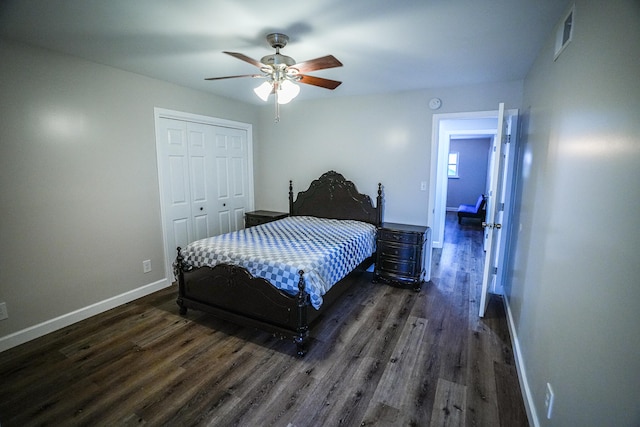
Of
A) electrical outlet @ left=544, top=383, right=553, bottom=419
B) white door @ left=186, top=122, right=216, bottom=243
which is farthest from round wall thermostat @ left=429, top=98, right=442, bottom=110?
electrical outlet @ left=544, top=383, right=553, bottom=419

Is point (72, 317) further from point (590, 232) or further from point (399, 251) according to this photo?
point (590, 232)

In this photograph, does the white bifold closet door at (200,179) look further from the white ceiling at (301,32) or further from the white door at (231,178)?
the white ceiling at (301,32)

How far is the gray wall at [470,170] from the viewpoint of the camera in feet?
29.9

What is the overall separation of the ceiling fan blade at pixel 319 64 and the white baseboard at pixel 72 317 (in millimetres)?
2978

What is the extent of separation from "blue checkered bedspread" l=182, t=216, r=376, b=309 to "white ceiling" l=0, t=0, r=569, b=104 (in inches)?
69.1

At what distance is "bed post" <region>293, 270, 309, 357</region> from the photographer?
7.38 feet

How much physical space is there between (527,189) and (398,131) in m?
1.81

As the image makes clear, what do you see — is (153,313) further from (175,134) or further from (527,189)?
(527,189)

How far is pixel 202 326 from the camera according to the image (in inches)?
108

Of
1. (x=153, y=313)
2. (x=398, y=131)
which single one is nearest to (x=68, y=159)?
(x=153, y=313)

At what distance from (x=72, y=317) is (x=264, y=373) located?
2075 mm

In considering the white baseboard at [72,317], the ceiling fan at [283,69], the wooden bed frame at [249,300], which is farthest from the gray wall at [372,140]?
the white baseboard at [72,317]

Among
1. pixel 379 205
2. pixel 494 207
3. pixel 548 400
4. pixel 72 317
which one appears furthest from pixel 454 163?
pixel 72 317

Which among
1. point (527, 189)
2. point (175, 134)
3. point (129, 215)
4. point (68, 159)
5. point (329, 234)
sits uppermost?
point (175, 134)
